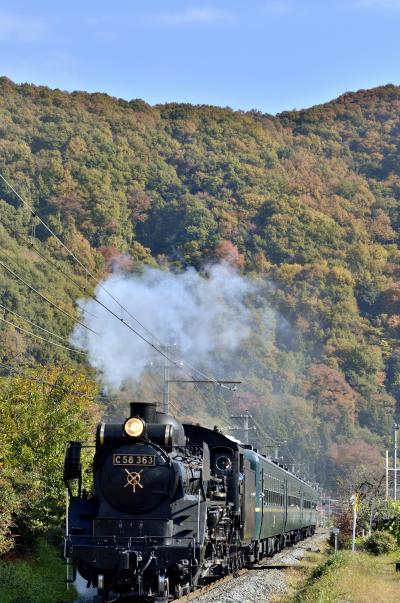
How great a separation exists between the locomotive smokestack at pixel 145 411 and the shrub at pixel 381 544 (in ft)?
84.0

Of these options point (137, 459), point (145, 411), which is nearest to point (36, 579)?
point (137, 459)

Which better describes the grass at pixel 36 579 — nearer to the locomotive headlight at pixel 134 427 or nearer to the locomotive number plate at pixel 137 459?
the locomotive number plate at pixel 137 459

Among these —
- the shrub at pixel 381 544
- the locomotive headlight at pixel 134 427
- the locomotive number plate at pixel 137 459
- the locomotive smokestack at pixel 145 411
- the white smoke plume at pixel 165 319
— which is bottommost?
the shrub at pixel 381 544

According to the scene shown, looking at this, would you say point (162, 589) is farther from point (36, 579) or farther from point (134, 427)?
point (36, 579)

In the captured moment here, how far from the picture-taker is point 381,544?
1772 inches

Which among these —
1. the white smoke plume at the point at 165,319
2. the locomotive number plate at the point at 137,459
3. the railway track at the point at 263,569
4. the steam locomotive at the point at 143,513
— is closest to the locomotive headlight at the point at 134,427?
the steam locomotive at the point at 143,513

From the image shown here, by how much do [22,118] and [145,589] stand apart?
145 meters

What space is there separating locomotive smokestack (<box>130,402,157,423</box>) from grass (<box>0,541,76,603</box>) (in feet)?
16.3

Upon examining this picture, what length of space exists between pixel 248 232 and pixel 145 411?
443 ft

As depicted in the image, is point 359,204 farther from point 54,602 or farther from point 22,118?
point 54,602

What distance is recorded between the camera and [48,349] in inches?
3415

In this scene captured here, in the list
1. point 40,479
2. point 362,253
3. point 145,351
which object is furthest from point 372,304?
point 40,479

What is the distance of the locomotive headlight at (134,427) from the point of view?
845 inches

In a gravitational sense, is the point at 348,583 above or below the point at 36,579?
above
